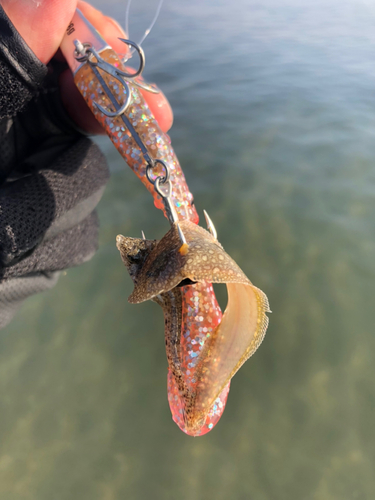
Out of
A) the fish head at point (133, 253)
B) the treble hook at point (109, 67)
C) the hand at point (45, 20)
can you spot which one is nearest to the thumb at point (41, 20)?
the hand at point (45, 20)

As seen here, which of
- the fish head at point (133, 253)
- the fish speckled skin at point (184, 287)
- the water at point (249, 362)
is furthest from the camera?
the water at point (249, 362)

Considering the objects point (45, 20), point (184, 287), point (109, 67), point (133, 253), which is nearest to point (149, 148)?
point (109, 67)

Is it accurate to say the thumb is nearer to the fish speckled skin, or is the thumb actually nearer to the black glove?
the black glove

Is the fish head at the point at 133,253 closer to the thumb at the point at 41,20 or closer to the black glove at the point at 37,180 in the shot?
the black glove at the point at 37,180

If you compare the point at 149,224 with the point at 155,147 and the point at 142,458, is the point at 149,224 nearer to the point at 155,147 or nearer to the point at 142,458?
the point at 155,147

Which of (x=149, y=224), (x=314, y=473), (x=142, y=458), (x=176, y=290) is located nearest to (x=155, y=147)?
(x=176, y=290)

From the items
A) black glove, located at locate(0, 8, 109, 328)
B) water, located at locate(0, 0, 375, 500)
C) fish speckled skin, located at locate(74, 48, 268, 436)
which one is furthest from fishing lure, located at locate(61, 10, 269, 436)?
water, located at locate(0, 0, 375, 500)

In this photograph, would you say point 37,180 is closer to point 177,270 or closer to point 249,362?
point 177,270
